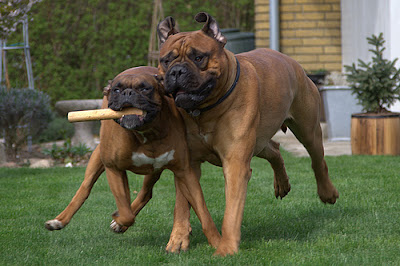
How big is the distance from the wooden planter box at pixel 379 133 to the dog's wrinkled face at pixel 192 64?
550cm

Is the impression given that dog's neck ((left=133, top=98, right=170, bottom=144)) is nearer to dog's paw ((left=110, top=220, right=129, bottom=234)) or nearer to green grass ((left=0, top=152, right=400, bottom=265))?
green grass ((left=0, top=152, right=400, bottom=265))

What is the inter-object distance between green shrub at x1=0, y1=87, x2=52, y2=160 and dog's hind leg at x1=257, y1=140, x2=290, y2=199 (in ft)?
17.8

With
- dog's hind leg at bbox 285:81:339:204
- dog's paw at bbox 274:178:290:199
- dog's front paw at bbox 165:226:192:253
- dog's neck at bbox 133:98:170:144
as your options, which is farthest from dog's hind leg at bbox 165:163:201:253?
dog's paw at bbox 274:178:290:199

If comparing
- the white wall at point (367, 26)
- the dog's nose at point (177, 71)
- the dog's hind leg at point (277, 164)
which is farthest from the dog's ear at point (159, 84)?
the white wall at point (367, 26)

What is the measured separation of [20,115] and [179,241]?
623 cm

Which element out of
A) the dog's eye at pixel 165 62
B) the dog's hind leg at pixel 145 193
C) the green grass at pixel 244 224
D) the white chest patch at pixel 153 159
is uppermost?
the dog's eye at pixel 165 62

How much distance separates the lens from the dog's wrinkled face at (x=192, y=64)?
12.8ft

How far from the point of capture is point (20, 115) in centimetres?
999

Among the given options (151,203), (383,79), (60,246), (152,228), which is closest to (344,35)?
(383,79)

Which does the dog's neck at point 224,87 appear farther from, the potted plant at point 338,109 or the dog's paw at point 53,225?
the potted plant at point 338,109

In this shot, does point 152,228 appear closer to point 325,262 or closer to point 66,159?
point 325,262

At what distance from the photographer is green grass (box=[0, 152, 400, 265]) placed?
13.8ft

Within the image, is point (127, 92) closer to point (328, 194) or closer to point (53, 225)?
point (53, 225)

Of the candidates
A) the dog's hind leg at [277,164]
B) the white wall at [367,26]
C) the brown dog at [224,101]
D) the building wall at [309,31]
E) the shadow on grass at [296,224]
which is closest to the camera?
the brown dog at [224,101]
